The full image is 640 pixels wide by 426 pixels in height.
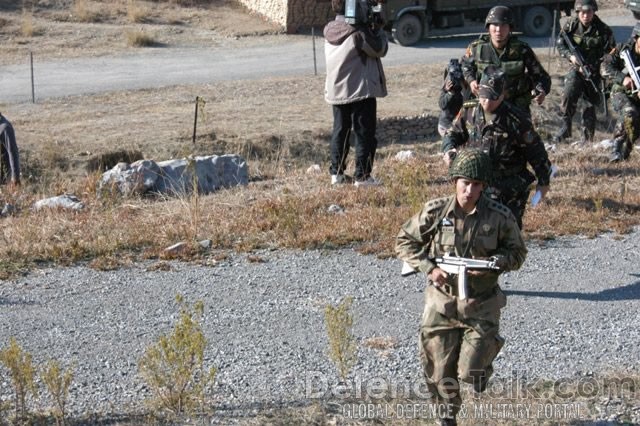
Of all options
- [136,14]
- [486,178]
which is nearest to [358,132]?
[486,178]

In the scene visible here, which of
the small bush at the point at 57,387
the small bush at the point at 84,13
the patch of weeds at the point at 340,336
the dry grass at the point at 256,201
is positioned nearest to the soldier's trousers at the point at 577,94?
the dry grass at the point at 256,201

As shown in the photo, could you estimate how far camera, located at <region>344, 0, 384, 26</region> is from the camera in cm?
995

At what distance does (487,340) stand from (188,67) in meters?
17.2

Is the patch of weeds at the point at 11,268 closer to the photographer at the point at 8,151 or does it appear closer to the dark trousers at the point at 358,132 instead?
the dark trousers at the point at 358,132

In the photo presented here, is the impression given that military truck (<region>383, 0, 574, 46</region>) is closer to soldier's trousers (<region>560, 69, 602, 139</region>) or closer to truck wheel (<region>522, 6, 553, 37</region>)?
truck wheel (<region>522, 6, 553, 37</region>)

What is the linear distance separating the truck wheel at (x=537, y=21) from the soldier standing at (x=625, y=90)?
1361 centimetres

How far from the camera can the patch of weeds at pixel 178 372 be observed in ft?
18.4

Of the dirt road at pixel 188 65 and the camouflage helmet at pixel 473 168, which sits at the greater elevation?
the camouflage helmet at pixel 473 168

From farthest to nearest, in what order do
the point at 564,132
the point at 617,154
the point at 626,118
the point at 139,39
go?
the point at 139,39 < the point at 564,132 < the point at 617,154 < the point at 626,118

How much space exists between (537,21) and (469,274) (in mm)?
20174

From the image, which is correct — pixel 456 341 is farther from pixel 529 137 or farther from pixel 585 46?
pixel 585 46

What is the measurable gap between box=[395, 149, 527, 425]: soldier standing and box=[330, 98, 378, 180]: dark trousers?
483cm

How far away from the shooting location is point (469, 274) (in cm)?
530

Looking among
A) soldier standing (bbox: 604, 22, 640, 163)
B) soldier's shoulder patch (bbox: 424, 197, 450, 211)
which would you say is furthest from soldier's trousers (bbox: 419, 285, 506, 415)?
soldier standing (bbox: 604, 22, 640, 163)
